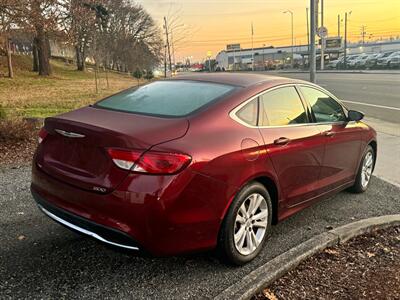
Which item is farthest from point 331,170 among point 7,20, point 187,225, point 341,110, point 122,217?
point 7,20

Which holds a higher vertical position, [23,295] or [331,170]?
[331,170]

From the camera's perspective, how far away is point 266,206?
3734 mm

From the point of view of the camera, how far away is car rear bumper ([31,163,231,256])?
9.50ft

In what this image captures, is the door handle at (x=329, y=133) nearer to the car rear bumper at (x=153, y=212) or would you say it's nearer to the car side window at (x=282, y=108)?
the car side window at (x=282, y=108)

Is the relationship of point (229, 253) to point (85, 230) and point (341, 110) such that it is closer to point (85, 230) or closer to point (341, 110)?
point (85, 230)

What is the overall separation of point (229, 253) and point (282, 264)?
42 centimetres

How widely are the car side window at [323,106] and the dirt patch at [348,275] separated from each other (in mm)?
1333

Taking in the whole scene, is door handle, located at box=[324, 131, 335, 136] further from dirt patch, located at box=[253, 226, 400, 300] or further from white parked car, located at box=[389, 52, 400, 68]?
white parked car, located at box=[389, 52, 400, 68]

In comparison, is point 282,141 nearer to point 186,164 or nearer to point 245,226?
point 245,226

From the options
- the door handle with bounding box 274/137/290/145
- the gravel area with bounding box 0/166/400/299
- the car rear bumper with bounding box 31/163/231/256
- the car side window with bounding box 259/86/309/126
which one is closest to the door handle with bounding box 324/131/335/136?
the car side window with bounding box 259/86/309/126

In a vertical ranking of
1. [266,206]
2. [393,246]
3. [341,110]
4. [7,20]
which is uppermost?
[7,20]

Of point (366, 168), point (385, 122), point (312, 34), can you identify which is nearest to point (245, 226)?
point (366, 168)

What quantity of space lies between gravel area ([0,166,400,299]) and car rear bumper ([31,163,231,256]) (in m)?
0.25

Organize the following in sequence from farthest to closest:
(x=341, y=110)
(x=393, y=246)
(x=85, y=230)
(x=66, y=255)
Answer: (x=341, y=110) → (x=393, y=246) → (x=66, y=255) → (x=85, y=230)
